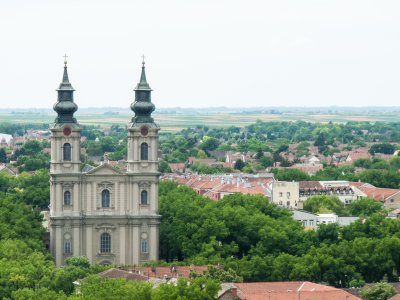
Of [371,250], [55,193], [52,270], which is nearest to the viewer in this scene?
[52,270]

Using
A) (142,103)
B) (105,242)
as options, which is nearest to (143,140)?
(142,103)

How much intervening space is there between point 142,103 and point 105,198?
7.08 meters

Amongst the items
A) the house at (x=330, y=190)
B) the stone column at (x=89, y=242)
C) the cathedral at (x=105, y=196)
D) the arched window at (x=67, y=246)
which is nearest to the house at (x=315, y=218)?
the house at (x=330, y=190)

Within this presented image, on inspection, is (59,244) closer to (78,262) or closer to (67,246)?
(67,246)

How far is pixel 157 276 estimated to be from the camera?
303 ft

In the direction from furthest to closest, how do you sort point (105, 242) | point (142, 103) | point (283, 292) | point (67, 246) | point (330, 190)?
point (330, 190) < point (105, 242) < point (142, 103) < point (67, 246) < point (283, 292)

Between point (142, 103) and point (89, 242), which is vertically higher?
point (142, 103)

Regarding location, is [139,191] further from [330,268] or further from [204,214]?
[330,268]

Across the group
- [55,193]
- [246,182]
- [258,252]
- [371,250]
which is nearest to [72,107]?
[55,193]

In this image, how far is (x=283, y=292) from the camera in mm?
82500

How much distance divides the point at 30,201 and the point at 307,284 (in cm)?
4989

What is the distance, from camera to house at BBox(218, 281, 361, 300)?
263ft

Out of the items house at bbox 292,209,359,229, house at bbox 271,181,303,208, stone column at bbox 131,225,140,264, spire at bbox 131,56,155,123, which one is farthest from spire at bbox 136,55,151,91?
house at bbox 271,181,303,208

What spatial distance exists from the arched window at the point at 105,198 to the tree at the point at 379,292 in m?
30.6
